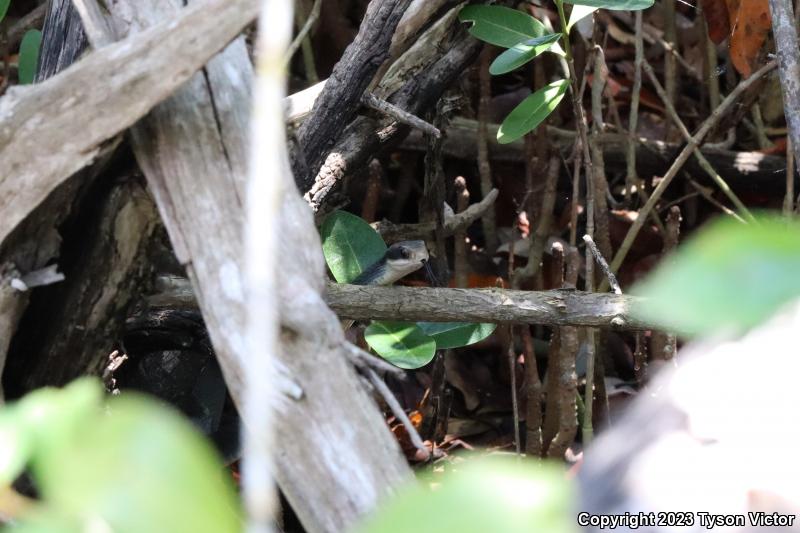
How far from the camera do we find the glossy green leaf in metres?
0.39

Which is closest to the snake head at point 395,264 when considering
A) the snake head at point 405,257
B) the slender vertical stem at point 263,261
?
the snake head at point 405,257

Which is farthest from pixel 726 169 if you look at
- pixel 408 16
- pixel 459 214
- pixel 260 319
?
pixel 260 319

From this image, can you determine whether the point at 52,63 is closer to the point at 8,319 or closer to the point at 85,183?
the point at 85,183

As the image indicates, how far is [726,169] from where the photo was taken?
2.79m

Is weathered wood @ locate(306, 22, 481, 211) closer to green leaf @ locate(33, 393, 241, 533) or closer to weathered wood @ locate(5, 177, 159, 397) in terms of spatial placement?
weathered wood @ locate(5, 177, 159, 397)

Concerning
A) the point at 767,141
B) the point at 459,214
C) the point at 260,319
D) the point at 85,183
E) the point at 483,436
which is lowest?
the point at 483,436

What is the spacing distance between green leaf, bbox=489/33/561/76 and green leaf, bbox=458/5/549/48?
3cm

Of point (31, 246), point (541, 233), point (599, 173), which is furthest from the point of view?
point (541, 233)

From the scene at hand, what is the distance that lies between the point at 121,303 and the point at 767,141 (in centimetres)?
248

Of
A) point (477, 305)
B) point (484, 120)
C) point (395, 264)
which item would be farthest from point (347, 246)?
point (484, 120)

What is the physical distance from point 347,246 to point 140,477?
1.55 meters

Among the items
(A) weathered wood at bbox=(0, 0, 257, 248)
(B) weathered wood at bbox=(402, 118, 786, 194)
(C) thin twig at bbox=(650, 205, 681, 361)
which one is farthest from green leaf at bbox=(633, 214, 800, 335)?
(B) weathered wood at bbox=(402, 118, 786, 194)

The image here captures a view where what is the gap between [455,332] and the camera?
1.92 m

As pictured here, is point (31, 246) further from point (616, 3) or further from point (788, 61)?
point (788, 61)
